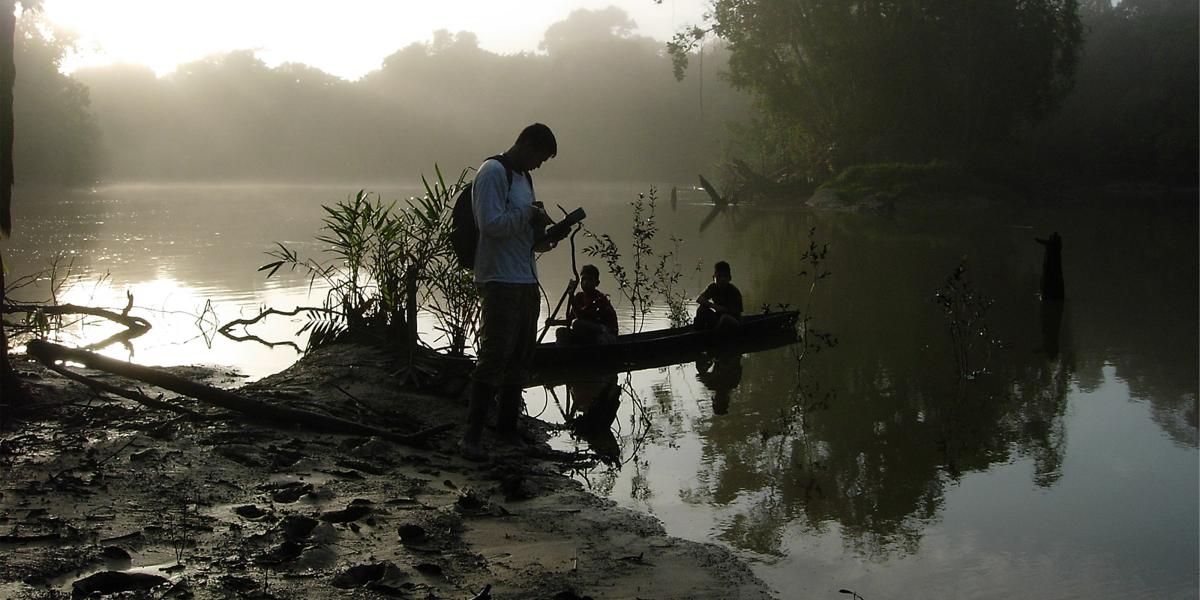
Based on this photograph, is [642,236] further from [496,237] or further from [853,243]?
[853,243]

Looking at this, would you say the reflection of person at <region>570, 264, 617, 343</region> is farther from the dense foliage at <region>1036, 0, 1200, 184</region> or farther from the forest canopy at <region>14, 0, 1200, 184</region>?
the dense foliage at <region>1036, 0, 1200, 184</region>

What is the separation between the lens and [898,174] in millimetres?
43375

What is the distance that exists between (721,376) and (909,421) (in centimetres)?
246

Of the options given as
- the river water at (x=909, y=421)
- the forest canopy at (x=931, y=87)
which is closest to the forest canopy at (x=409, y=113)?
the forest canopy at (x=931, y=87)

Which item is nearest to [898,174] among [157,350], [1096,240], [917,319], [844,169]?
[844,169]

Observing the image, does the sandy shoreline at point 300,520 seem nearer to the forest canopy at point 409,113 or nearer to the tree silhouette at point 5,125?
the tree silhouette at point 5,125

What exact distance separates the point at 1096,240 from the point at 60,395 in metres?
24.2

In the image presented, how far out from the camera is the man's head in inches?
230

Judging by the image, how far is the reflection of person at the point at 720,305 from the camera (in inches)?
450

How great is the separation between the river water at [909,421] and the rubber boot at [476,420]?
0.70m

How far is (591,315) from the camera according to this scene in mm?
10195

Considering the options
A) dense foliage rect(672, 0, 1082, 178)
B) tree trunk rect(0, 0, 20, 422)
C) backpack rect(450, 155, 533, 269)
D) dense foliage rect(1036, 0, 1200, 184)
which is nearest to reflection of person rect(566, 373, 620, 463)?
backpack rect(450, 155, 533, 269)

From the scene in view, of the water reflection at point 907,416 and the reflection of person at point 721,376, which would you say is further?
the reflection of person at point 721,376

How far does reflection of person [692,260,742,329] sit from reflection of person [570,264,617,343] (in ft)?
4.94
